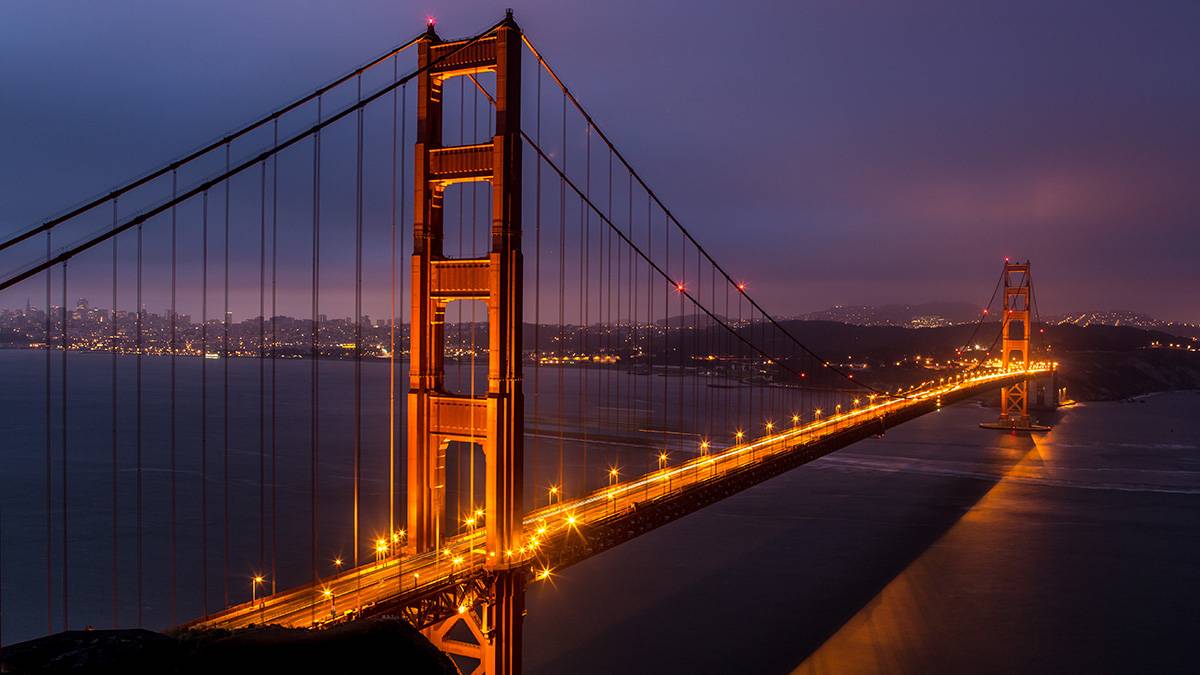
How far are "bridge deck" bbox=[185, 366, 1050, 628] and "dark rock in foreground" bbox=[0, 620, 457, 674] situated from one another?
2.27m

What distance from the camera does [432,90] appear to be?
13.6 meters

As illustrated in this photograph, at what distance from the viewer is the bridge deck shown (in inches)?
397

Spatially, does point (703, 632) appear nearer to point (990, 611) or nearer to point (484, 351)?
point (990, 611)

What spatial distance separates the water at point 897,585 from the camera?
17125mm

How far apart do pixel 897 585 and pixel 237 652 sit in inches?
799

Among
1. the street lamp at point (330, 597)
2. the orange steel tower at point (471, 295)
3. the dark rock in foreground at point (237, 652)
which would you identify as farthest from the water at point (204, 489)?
the dark rock in foreground at point (237, 652)

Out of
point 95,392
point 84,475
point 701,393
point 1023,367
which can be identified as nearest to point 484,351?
point 701,393

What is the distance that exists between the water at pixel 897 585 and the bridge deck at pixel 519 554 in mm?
2963

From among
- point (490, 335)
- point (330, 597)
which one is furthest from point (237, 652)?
point (490, 335)

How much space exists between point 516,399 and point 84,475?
112 ft

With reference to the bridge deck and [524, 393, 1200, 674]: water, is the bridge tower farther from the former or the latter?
[524, 393, 1200, 674]: water

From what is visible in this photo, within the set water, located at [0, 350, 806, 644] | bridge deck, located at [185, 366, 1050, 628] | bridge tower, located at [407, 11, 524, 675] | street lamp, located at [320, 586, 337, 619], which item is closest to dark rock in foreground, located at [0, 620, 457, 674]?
bridge deck, located at [185, 366, 1050, 628]

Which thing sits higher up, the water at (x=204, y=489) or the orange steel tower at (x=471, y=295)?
the orange steel tower at (x=471, y=295)

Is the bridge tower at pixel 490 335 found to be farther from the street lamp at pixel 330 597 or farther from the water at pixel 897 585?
the water at pixel 897 585
